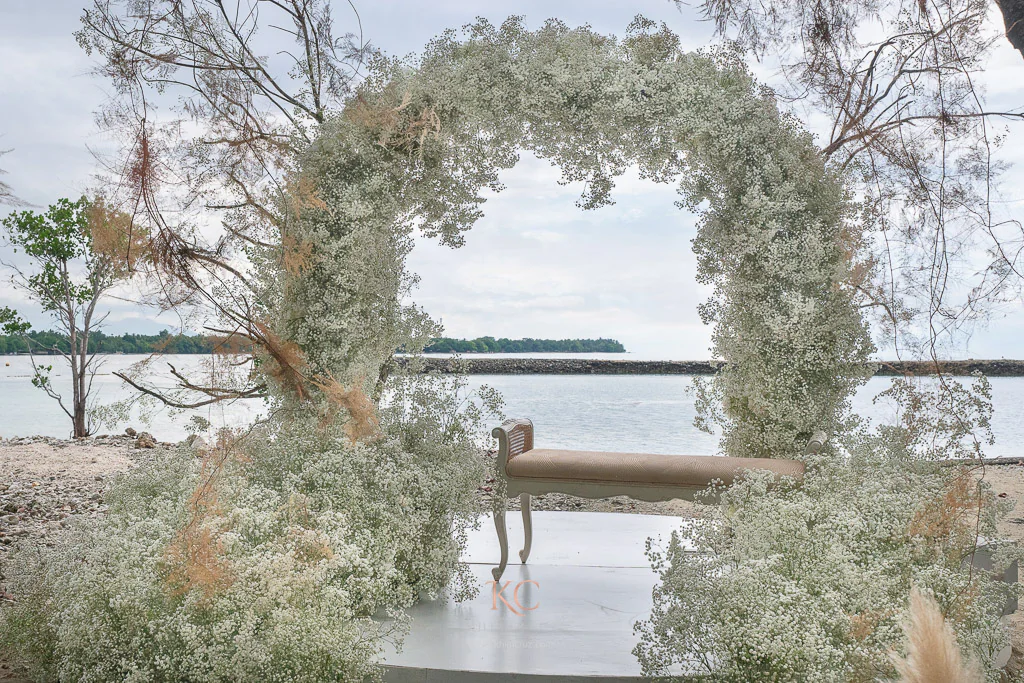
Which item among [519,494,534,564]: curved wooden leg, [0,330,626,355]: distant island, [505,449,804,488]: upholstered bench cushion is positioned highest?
[0,330,626,355]: distant island

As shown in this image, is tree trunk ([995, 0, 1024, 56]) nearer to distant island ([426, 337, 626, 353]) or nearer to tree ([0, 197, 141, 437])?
distant island ([426, 337, 626, 353])

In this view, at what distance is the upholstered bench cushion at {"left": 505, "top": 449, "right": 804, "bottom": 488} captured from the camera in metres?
3.73

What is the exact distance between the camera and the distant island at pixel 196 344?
13.9 ft

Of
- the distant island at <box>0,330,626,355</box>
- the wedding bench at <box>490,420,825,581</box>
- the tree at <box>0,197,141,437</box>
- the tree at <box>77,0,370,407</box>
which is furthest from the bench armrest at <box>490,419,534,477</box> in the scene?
the tree at <box>0,197,141,437</box>

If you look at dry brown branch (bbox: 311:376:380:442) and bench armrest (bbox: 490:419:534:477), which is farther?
bench armrest (bbox: 490:419:534:477)

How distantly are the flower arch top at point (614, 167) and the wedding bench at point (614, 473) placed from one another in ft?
1.48

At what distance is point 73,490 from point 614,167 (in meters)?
5.20

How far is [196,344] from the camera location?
13.7 ft

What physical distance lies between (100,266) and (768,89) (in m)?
7.68

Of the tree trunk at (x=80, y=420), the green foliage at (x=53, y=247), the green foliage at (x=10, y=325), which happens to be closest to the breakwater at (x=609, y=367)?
the tree trunk at (x=80, y=420)

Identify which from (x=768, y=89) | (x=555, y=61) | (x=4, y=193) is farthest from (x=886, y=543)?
(x=4, y=193)

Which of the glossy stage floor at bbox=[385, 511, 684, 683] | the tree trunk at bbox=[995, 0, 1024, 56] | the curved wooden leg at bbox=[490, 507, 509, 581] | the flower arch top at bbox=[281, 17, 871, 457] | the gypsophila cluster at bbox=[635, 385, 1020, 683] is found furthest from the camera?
the flower arch top at bbox=[281, 17, 871, 457]

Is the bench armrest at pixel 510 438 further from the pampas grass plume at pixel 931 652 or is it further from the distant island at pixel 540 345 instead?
the distant island at pixel 540 345

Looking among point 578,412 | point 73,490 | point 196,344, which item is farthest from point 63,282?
point 578,412
